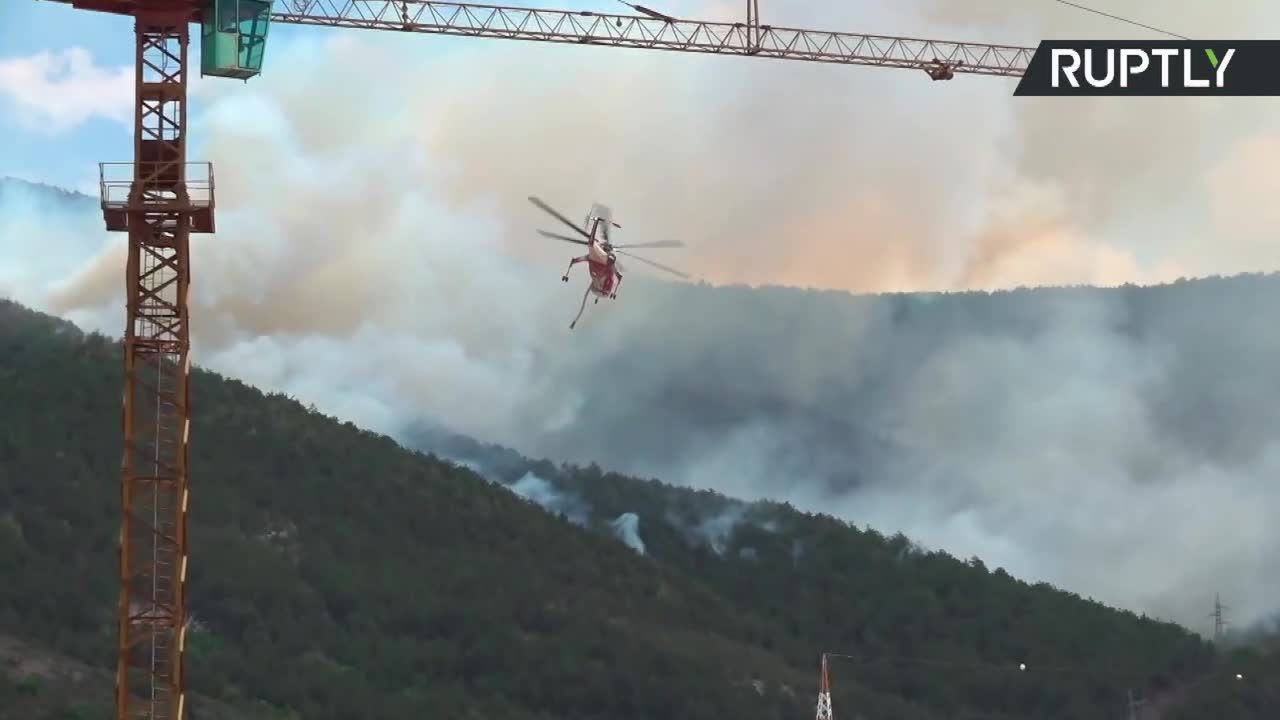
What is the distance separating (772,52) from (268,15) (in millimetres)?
66131

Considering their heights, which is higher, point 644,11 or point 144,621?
point 644,11

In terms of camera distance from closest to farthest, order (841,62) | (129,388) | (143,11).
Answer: (129,388)
(143,11)
(841,62)

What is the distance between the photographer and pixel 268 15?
12769 centimetres

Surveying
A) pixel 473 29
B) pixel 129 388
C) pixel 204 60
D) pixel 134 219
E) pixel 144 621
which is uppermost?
pixel 473 29

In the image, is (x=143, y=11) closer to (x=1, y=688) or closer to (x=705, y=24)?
(x=705, y=24)

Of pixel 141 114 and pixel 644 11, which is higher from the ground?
pixel 644 11

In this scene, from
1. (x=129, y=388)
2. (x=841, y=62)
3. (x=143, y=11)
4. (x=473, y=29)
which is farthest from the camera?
(x=841, y=62)

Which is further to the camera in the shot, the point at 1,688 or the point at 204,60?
the point at 1,688

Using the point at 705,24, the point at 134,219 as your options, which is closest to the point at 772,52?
the point at 705,24

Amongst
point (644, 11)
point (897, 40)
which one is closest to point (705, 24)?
point (644, 11)

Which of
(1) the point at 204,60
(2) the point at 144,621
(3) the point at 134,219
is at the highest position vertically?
(1) the point at 204,60

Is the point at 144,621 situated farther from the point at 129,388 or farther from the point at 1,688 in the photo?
the point at 1,688

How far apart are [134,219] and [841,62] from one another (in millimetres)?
82858

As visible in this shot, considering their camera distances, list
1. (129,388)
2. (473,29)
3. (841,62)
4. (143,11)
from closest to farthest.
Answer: (129,388), (143,11), (473,29), (841,62)
